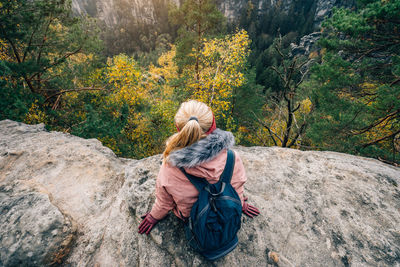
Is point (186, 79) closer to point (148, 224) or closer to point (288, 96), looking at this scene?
point (288, 96)

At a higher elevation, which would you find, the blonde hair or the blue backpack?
the blonde hair

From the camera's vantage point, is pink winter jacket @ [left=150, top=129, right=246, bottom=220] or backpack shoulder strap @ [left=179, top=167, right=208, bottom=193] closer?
pink winter jacket @ [left=150, top=129, right=246, bottom=220]

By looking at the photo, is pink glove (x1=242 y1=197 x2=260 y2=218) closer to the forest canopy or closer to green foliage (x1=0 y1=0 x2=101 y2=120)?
the forest canopy

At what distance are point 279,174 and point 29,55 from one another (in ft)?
33.0

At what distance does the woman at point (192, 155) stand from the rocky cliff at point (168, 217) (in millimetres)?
839

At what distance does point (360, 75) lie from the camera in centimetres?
587

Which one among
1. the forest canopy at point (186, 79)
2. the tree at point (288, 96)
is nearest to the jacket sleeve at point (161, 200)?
the forest canopy at point (186, 79)

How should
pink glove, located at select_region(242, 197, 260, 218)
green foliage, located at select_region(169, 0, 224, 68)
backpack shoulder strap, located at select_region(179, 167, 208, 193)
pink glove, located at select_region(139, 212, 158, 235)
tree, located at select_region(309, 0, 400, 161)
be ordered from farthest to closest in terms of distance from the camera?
green foliage, located at select_region(169, 0, 224, 68)
tree, located at select_region(309, 0, 400, 161)
pink glove, located at select_region(242, 197, 260, 218)
pink glove, located at select_region(139, 212, 158, 235)
backpack shoulder strap, located at select_region(179, 167, 208, 193)

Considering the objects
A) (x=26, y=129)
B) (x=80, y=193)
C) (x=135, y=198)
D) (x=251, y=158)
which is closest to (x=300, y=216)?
(x=251, y=158)

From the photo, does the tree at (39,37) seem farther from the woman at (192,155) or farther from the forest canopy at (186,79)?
the woman at (192,155)

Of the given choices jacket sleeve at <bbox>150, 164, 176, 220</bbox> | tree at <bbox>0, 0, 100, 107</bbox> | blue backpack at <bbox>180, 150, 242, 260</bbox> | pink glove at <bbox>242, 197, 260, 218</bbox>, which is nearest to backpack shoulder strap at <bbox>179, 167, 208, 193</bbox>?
blue backpack at <bbox>180, 150, 242, 260</bbox>

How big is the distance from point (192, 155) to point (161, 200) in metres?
0.83

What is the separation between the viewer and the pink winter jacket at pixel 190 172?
1611mm

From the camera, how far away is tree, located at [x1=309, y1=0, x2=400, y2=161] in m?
4.67
